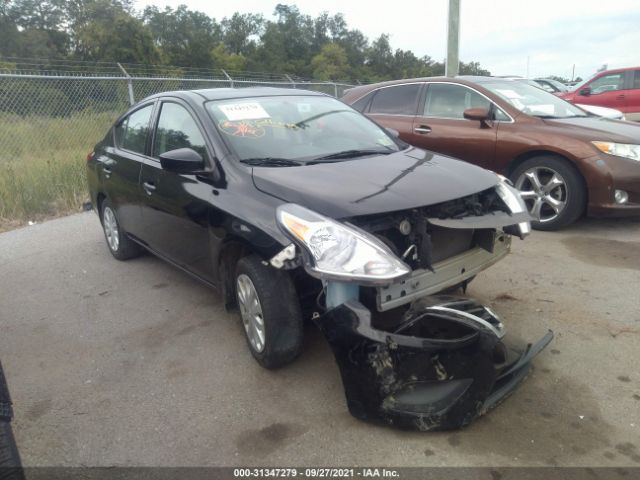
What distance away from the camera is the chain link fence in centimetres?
747

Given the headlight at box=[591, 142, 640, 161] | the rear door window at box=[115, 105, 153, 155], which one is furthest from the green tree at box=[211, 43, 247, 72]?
the headlight at box=[591, 142, 640, 161]

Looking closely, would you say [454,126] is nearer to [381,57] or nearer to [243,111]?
[243,111]

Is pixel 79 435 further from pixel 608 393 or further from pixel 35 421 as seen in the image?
pixel 608 393

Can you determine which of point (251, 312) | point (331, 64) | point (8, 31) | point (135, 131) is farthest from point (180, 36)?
point (251, 312)

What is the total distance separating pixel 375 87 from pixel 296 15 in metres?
64.7

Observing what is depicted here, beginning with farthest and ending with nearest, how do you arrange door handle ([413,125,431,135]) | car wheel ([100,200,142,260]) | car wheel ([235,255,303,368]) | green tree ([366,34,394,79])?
1. green tree ([366,34,394,79])
2. door handle ([413,125,431,135])
3. car wheel ([100,200,142,260])
4. car wheel ([235,255,303,368])

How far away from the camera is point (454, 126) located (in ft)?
20.0

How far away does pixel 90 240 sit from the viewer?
6078 mm

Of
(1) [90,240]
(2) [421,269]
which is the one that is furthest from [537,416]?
(1) [90,240]

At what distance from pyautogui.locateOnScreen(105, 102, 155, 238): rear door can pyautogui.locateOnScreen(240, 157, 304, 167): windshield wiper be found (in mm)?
1365

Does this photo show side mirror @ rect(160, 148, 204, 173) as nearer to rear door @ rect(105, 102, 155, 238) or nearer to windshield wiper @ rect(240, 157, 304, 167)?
windshield wiper @ rect(240, 157, 304, 167)

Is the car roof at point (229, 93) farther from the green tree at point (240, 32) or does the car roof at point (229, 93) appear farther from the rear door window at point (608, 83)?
the green tree at point (240, 32)

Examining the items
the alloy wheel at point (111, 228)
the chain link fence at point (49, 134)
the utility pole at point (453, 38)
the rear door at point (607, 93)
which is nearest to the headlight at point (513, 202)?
the alloy wheel at point (111, 228)

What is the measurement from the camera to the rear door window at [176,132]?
11.6ft
